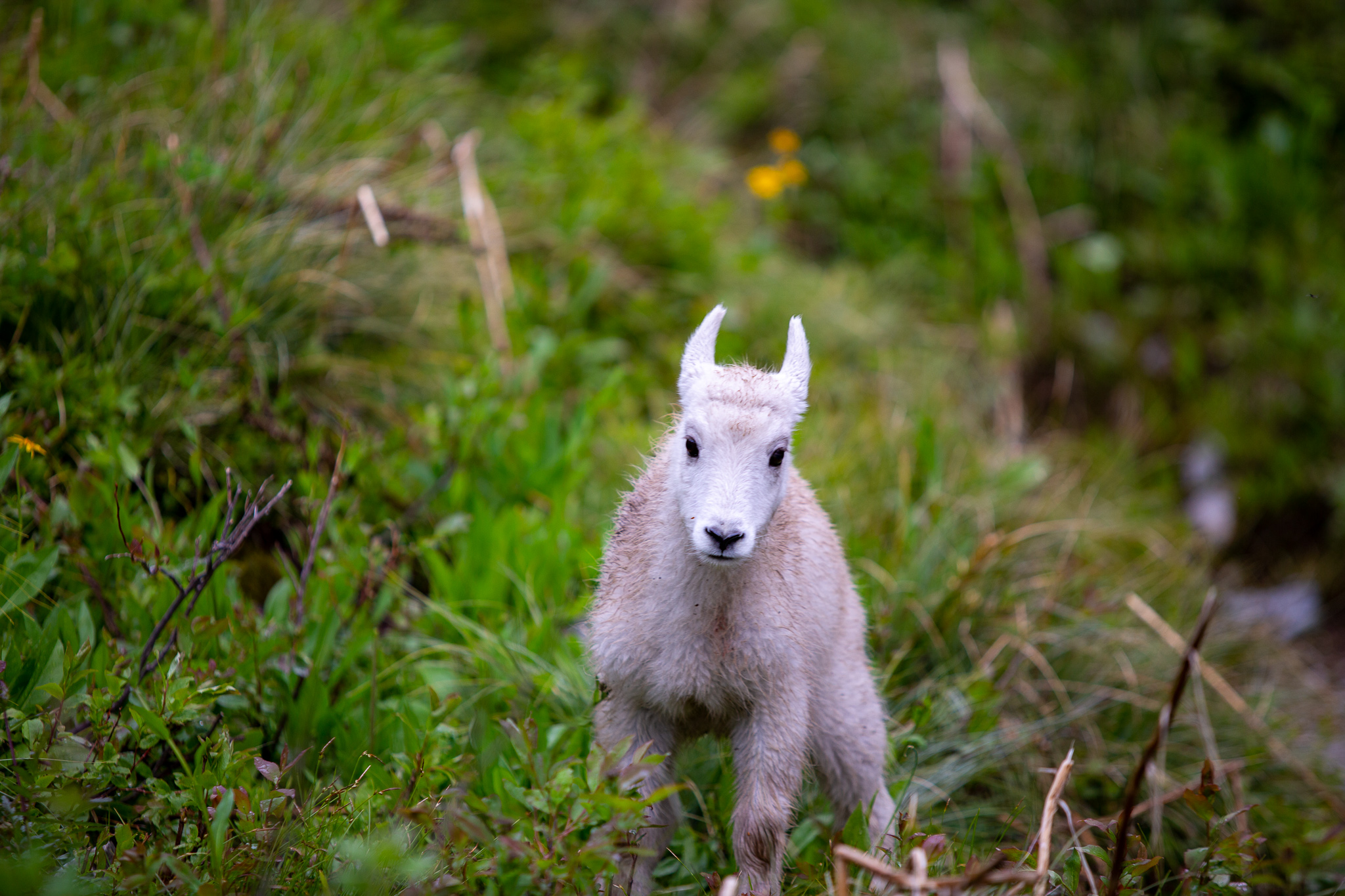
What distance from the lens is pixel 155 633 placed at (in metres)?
3.17

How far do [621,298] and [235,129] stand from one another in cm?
252

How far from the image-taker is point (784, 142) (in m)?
8.57

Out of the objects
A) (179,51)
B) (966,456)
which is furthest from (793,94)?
(179,51)

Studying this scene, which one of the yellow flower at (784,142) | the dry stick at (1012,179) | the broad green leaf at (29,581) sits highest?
the broad green leaf at (29,581)

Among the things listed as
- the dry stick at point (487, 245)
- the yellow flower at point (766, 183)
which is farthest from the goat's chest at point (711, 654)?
the yellow flower at point (766, 183)

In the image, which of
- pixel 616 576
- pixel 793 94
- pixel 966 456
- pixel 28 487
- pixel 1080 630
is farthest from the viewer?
pixel 793 94

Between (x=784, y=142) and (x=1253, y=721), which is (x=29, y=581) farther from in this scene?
(x=784, y=142)

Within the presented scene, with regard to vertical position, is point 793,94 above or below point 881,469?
above

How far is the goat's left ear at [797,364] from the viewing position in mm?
3367

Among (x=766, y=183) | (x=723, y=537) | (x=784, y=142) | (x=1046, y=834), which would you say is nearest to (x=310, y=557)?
(x=723, y=537)

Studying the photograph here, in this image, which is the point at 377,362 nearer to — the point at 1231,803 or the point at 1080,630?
the point at 1080,630

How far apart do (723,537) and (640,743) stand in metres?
0.90

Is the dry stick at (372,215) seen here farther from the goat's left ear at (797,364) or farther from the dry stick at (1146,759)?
the dry stick at (1146,759)

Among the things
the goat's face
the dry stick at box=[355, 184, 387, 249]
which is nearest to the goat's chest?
the goat's face
